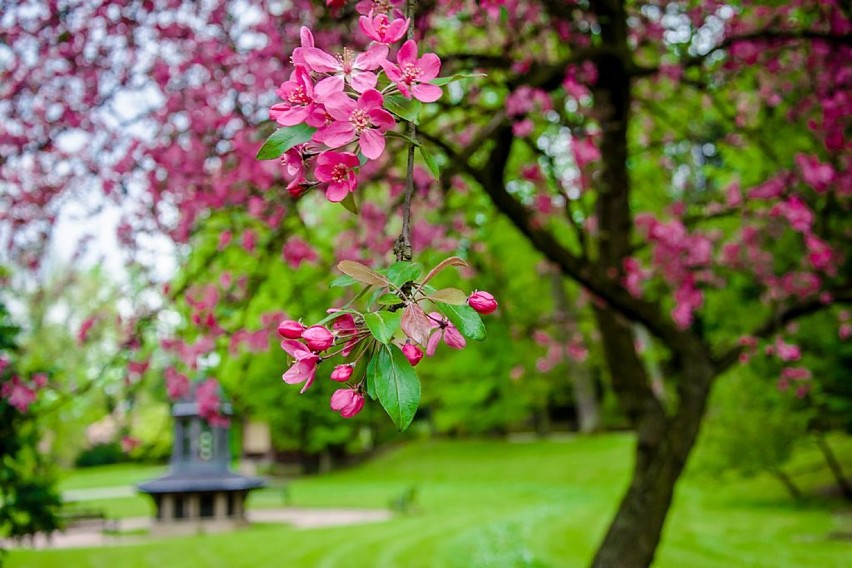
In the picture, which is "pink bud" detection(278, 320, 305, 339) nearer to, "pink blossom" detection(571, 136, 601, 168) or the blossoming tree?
the blossoming tree

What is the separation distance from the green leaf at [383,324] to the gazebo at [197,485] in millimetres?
13490

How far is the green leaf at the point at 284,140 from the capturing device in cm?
126

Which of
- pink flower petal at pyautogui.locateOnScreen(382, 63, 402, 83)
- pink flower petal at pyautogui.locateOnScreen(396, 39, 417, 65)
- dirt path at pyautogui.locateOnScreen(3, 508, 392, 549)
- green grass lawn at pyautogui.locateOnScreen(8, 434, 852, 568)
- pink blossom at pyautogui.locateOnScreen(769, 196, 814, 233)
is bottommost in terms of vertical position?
dirt path at pyautogui.locateOnScreen(3, 508, 392, 549)

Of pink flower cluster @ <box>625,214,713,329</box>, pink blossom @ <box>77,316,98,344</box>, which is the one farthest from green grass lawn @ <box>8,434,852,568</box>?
pink blossom @ <box>77,316,98,344</box>

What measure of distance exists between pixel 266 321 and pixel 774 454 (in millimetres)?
8940

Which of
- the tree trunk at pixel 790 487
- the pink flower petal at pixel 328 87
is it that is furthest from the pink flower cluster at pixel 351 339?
the tree trunk at pixel 790 487

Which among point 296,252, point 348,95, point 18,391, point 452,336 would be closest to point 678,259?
point 296,252

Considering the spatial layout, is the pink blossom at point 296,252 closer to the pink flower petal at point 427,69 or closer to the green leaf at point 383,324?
the pink flower petal at point 427,69

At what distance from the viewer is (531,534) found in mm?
10891

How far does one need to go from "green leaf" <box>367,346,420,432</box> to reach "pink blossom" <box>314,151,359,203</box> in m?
0.30

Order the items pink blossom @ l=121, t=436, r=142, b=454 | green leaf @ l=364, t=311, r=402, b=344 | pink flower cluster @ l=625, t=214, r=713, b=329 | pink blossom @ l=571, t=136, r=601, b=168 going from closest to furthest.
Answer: green leaf @ l=364, t=311, r=402, b=344, pink blossom @ l=571, t=136, r=601, b=168, pink blossom @ l=121, t=436, r=142, b=454, pink flower cluster @ l=625, t=214, r=713, b=329

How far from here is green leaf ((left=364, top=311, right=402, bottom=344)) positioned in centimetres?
109

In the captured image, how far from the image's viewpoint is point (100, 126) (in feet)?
19.2

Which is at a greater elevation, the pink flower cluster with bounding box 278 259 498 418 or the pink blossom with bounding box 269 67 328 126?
the pink blossom with bounding box 269 67 328 126
